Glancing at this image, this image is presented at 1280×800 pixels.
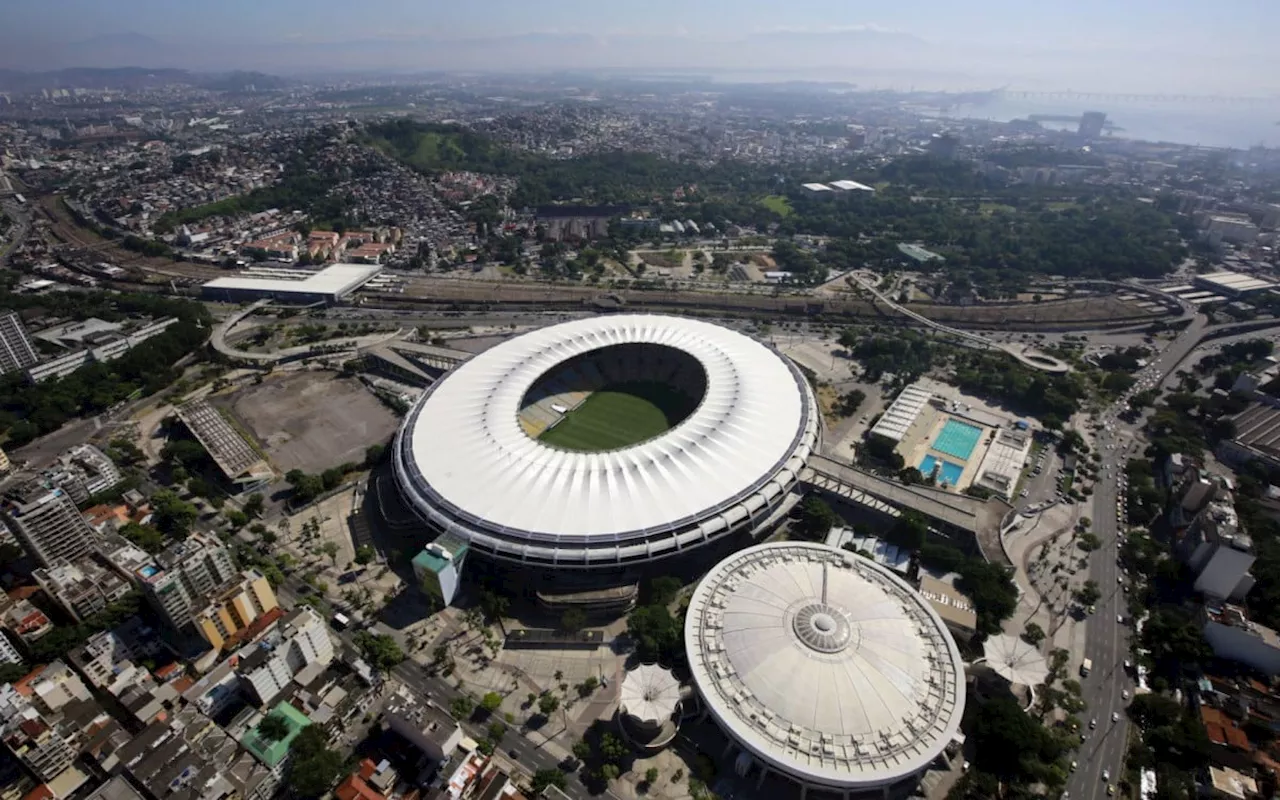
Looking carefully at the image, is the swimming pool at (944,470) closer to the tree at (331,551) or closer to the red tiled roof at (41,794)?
the tree at (331,551)

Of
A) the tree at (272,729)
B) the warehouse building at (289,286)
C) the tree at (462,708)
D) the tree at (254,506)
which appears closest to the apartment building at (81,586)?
the tree at (254,506)

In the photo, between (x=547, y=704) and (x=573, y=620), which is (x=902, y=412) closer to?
(x=573, y=620)

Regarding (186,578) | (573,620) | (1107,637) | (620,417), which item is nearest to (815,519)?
(1107,637)

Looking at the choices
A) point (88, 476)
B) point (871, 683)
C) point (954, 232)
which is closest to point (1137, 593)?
point (871, 683)

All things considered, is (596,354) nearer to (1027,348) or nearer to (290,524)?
(290,524)

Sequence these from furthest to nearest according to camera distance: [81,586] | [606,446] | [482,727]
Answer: [606,446], [81,586], [482,727]

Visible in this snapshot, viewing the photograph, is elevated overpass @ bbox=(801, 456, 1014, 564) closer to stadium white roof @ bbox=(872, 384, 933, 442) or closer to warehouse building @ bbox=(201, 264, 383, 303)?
stadium white roof @ bbox=(872, 384, 933, 442)
